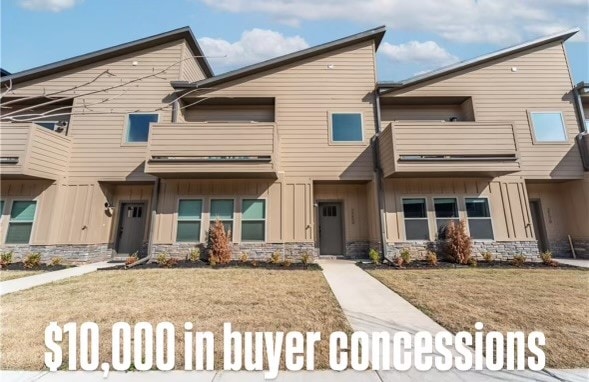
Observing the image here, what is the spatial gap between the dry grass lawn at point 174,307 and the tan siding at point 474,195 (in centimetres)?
405

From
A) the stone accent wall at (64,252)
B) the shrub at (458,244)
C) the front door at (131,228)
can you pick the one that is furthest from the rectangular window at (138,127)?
the shrub at (458,244)

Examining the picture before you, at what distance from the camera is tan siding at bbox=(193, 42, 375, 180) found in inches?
396

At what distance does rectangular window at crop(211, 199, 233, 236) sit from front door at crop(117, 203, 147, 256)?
3.05 meters

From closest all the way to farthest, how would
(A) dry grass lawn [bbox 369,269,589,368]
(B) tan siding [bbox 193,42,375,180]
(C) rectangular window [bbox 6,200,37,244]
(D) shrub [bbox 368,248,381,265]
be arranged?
(A) dry grass lawn [bbox 369,269,589,368] < (D) shrub [bbox 368,248,381,265] < (C) rectangular window [bbox 6,200,37,244] < (B) tan siding [bbox 193,42,375,180]

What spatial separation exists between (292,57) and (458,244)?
879cm

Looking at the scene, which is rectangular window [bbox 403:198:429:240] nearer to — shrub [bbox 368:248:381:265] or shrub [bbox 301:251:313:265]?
shrub [bbox 368:248:381:265]

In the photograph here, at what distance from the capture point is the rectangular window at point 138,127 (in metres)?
10.3

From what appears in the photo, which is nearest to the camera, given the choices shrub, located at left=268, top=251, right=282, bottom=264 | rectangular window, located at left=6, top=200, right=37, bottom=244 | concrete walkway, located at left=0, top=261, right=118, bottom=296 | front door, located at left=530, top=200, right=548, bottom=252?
concrete walkway, located at left=0, top=261, right=118, bottom=296

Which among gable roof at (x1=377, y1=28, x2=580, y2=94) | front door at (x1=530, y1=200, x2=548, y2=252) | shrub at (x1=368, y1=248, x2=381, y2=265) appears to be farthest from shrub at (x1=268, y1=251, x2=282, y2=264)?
front door at (x1=530, y1=200, x2=548, y2=252)

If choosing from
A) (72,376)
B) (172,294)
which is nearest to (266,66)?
(172,294)

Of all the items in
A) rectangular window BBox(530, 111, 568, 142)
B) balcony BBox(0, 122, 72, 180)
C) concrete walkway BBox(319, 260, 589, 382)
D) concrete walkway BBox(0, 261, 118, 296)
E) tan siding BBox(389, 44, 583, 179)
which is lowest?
concrete walkway BBox(319, 260, 589, 382)

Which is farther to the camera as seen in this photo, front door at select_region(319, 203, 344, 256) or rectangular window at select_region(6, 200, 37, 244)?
front door at select_region(319, 203, 344, 256)

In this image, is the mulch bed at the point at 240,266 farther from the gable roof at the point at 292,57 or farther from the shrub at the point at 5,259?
the gable roof at the point at 292,57

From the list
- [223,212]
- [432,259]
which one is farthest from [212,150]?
[432,259]
